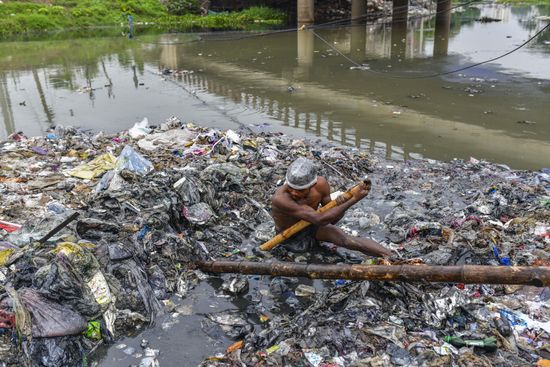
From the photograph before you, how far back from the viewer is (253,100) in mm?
11797

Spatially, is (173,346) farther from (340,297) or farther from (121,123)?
(121,123)

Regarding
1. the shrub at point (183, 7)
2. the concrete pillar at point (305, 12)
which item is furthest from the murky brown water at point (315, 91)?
the shrub at point (183, 7)

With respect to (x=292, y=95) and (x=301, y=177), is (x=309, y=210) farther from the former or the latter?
(x=292, y=95)

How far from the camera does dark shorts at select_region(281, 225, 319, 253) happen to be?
15.5 ft

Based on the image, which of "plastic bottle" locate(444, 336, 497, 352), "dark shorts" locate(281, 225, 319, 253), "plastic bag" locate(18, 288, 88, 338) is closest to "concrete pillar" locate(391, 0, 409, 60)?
"dark shorts" locate(281, 225, 319, 253)

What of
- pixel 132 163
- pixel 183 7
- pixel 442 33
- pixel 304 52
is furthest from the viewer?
pixel 183 7

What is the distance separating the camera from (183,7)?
3366 centimetres

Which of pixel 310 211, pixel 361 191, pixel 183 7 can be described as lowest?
pixel 310 211

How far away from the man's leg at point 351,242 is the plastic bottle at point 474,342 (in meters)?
1.26

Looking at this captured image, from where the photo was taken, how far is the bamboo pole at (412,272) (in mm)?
2939

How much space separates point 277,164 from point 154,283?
333cm

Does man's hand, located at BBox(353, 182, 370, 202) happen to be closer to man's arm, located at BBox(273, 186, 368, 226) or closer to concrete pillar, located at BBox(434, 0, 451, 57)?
man's arm, located at BBox(273, 186, 368, 226)

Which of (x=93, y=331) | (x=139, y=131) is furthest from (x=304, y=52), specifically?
(x=93, y=331)

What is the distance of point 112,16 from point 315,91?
77.3 feet
